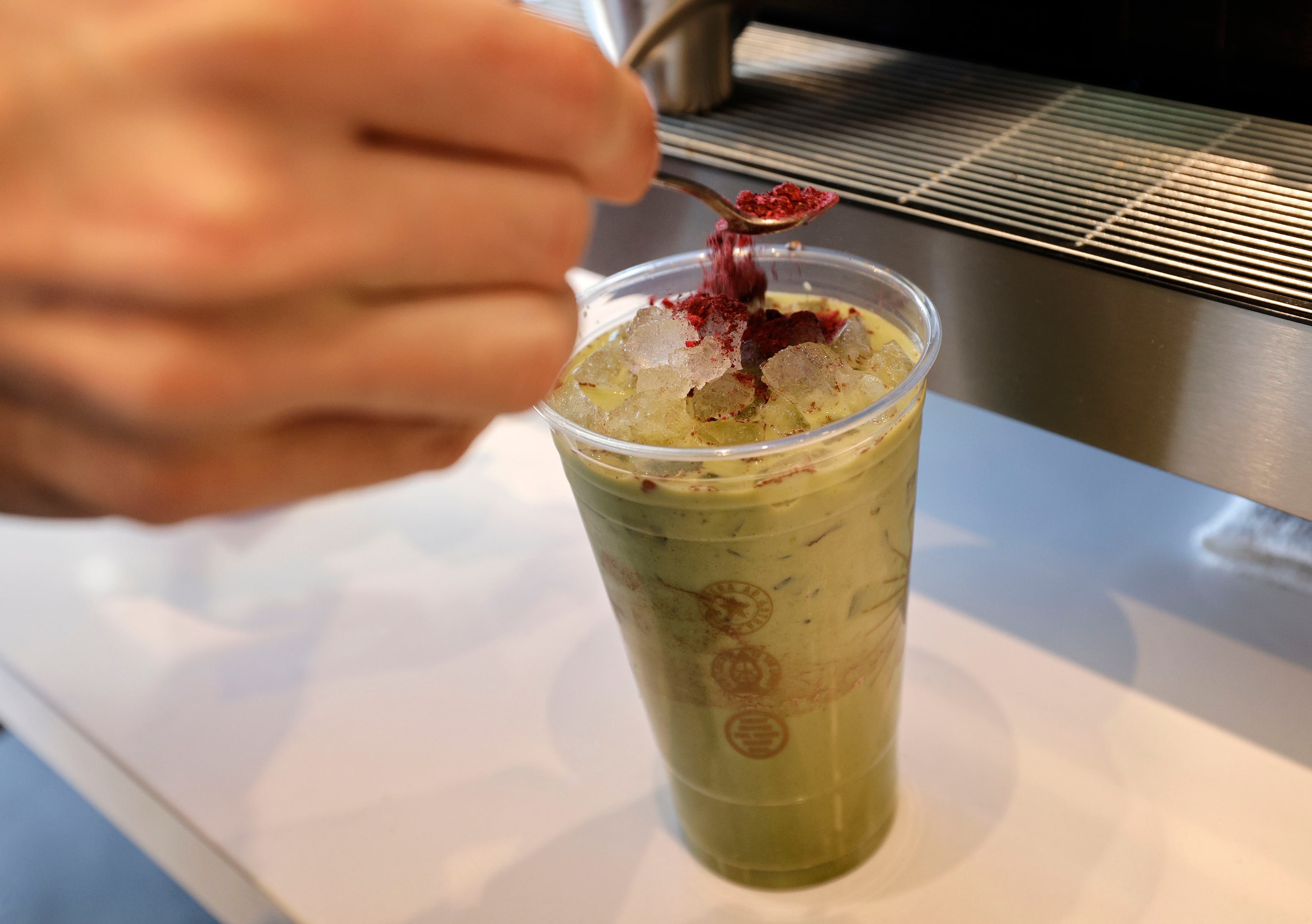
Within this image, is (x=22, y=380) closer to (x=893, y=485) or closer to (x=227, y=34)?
(x=227, y=34)

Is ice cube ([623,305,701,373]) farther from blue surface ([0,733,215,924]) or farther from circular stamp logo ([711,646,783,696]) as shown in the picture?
blue surface ([0,733,215,924])

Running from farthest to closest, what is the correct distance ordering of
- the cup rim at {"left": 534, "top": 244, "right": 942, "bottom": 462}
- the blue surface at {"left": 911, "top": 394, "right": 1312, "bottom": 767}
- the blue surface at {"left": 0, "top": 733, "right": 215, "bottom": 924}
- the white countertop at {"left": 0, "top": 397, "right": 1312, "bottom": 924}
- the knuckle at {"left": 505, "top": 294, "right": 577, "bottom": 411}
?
the blue surface at {"left": 0, "top": 733, "right": 215, "bottom": 924}, the blue surface at {"left": 911, "top": 394, "right": 1312, "bottom": 767}, the white countertop at {"left": 0, "top": 397, "right": 1312, "bottom": 924}, the cup rim at {"left": 534, "top": 244, "right": 942, "bottom": 462}, the knuckle at {"left": 505, "top": 294, "right": 577, "bottom": 411}

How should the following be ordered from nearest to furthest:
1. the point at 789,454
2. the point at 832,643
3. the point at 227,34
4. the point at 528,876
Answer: the point at 227,34 < the point at 789,454 < the point at 832,643 < the point at 528,876

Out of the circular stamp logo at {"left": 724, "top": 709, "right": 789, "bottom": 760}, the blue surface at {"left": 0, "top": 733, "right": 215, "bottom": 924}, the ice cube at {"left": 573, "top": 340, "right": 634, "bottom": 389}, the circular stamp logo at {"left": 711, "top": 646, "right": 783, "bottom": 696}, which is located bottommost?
the blue surface at {"left": 0, "top": 733, "right": 215, "bottom": 924}

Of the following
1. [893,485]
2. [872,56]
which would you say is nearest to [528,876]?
[893,485]

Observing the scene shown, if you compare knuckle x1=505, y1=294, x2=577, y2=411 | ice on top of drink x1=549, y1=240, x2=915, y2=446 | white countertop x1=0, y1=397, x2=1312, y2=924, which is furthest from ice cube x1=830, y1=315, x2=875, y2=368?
white countertop x1=0, y1=397, x2=1312, y2=924

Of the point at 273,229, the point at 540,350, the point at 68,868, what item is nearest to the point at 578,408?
the point at 540,350
